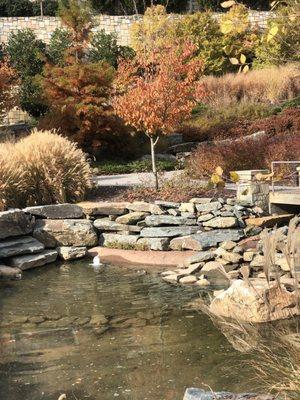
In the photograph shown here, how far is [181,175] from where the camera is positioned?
1404 cm

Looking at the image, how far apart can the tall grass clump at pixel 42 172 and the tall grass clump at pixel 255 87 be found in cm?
1179

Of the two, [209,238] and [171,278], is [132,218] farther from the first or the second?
[171,278]

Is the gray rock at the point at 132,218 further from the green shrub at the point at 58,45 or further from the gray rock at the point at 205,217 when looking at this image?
the green shrub at the point at 58,45

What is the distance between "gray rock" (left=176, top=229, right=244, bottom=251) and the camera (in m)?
10.4

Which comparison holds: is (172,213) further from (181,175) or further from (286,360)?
(286,360)

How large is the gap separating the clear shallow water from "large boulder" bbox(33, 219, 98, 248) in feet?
6.12

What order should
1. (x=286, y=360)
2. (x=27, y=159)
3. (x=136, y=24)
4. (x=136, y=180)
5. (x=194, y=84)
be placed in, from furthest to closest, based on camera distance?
(x=136, y=24) → (x=136, y=180) → (x=194, y=84) → (x=27, y=159) → (x=286, y=360)

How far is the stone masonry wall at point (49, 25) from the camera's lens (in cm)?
3023

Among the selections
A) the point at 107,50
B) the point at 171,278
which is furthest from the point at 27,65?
the point at 171,278

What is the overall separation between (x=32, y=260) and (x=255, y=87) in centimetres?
1594

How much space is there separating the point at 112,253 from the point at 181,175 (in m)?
3.89

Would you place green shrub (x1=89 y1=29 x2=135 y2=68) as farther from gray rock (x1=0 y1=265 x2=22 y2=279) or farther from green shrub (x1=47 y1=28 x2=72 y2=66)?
gray rock (x1=0 y1=265 x2=22 y2=279)

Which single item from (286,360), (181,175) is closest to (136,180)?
(181,175)

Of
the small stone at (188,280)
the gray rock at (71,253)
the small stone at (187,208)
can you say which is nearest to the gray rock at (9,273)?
the gray rock at (71,253)
